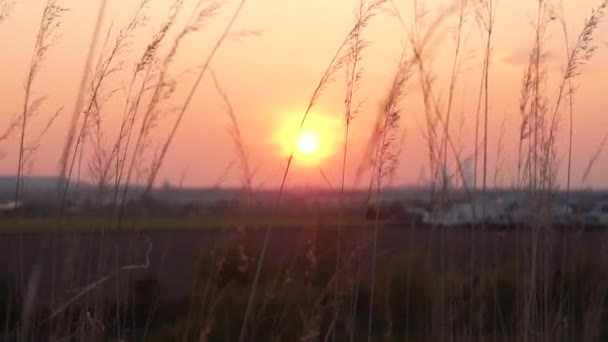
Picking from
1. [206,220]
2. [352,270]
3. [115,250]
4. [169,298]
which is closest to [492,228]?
[352,270]

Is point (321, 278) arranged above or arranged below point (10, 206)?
below

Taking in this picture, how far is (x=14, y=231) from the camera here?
10.1 feet

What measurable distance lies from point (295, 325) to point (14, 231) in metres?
3.21

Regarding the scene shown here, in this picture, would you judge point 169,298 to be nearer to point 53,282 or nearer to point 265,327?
point 265,327

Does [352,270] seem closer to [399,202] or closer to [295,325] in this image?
[399,202]

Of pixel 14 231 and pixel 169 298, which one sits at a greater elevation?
pixel 14 231

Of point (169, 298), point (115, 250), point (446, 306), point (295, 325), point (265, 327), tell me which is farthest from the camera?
point (169, 298)

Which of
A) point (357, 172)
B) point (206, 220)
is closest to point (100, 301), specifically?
point (357, 172)

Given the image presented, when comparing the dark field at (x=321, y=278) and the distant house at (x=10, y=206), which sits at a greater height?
the distant house at (x=10, y=206)

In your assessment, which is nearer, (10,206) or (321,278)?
(10,206)

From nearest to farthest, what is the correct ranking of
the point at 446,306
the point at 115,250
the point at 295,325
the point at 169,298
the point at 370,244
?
the point at 115,250 < the point at 370,244 < the point at 446,306 < the point at 295,325 < the point at 169,298

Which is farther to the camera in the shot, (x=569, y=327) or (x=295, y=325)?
(x=295, y=325)

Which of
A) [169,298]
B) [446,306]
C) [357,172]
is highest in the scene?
[357,172]

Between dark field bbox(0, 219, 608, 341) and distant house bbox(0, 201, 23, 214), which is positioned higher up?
distant house bbox(0, 201, 23, 214)
